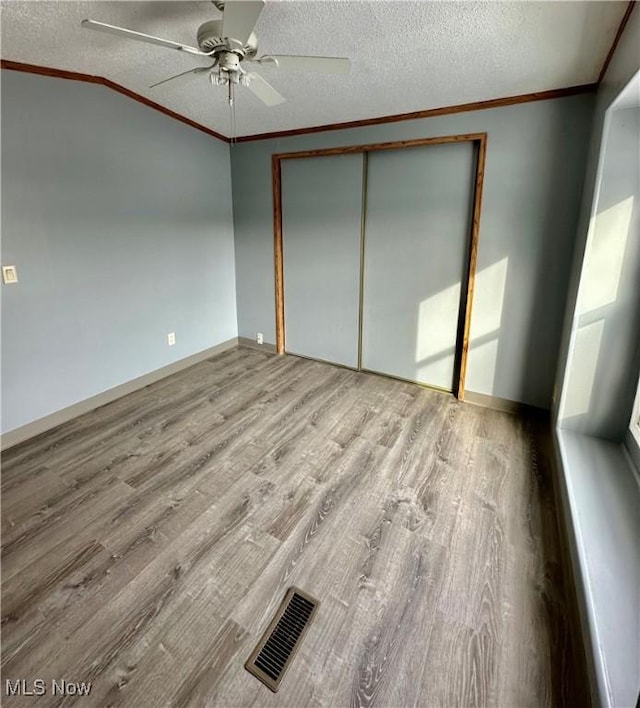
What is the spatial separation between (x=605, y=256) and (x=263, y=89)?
2.14 m

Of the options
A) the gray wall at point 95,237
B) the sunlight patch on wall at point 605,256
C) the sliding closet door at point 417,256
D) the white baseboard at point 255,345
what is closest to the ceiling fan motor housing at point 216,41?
the gray wall at point 95,237

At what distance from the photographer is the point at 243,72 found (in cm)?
180

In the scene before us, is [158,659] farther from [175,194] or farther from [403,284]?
[175,194]

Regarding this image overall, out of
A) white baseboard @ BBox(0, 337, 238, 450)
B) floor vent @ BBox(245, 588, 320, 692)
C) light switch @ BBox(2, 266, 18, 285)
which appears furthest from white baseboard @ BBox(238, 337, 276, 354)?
floor vent @ BBox(245, 588, 320, 692)

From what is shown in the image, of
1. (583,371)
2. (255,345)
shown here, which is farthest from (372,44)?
(255,345)

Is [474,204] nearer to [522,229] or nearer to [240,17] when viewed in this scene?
[522,229]

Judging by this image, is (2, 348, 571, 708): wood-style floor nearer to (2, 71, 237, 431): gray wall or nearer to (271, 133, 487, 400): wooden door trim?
(2, 71, 237, 431): gray wall

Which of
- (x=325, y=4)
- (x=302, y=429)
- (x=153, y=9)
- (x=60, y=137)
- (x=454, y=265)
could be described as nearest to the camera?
(x=325, y=4)

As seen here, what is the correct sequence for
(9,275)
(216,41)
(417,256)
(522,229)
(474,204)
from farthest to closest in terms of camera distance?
(417,256), (474,204), (522,229), (9,275), (216,41)

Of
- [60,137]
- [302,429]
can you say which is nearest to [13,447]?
[302,429]

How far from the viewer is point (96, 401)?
309 centimetres

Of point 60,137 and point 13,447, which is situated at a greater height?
point 60,137

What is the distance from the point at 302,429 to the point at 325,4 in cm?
247

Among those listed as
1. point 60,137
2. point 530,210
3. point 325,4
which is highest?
point 325,4
